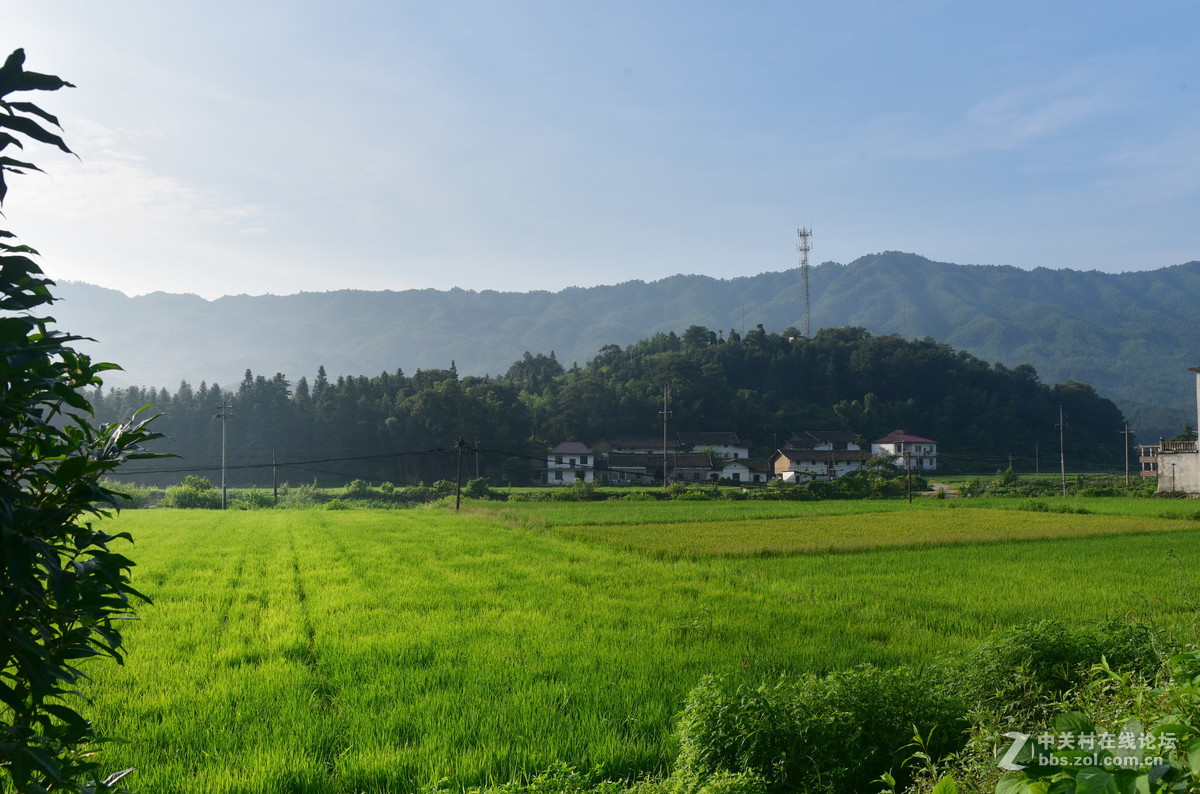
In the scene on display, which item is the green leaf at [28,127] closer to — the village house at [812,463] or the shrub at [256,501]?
the shrub at [256,501]

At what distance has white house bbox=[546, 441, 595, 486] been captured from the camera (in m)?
68.3

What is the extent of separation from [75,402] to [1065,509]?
41911mm

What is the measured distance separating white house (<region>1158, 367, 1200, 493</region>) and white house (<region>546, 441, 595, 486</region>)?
44.7m

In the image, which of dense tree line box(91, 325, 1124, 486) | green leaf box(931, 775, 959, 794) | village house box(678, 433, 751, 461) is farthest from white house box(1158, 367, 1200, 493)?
green leaf box(931, 775, 959, 794)

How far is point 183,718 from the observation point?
230 inches

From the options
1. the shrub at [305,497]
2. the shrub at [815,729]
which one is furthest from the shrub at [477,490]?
the shrub at [815,729]

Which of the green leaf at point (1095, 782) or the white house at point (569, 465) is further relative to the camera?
the white house at point (569, 465)

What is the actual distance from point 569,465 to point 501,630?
59378 mm

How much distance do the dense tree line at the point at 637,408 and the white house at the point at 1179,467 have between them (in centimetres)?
3600

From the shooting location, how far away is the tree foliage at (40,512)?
179 cm

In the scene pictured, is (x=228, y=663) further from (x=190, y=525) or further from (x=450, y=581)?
(x=190, y=525)

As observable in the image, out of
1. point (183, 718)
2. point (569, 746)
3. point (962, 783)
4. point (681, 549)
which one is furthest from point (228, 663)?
point (681, 549)

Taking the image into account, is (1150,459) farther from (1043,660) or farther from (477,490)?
(1043,660)

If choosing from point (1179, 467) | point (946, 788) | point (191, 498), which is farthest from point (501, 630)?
point (1179, 467)
